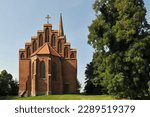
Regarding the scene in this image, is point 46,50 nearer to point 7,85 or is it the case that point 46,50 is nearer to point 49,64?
point 49,64

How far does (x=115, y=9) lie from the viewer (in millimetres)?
30828

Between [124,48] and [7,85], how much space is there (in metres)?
40.9

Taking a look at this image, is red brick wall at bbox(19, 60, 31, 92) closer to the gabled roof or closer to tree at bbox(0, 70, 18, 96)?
the gabled roof

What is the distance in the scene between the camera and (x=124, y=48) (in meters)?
29.2

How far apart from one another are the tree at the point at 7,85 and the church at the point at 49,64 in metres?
5.09

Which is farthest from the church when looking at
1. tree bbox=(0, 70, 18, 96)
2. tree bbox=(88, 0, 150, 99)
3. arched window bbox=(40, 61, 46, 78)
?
tree bbox=(88, 0, 150, 99)

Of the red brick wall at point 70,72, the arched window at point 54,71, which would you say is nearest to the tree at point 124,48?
the arched window at point 54,71

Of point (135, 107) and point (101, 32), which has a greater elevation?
point (101, 32)

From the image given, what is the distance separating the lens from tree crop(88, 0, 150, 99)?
27781mm

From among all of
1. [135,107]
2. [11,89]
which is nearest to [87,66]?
[11,89]

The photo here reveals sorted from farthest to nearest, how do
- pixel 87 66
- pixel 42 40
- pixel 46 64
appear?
1. pixel 87 66
2. pixel 42 40
3. pixel 46 64

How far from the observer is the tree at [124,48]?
27781 mm

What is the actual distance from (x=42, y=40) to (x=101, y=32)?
98.2 feet

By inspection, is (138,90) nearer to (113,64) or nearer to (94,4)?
(113,64)
